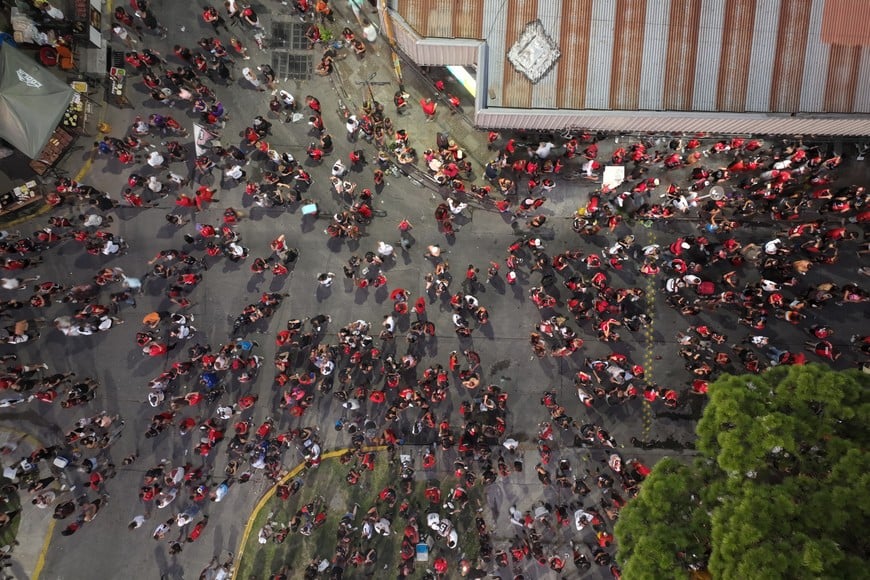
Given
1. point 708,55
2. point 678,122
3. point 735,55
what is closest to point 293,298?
point 678,122

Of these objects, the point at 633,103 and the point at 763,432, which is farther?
the point at 633,103

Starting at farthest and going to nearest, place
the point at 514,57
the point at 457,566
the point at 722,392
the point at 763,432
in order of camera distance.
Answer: the point at 457,566, the point at 514,57, the point at 722,392, the point at 763,432

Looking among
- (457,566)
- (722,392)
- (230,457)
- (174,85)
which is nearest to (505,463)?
(457,566)

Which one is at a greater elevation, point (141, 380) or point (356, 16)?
point (356, 16)

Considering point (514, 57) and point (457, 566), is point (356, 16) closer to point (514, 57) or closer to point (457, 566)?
point (514, 57)

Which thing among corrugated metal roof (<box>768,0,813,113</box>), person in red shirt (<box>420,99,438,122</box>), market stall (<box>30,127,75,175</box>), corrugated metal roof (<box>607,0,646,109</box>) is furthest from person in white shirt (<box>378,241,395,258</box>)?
corrugated metal roof (<box>768,0,813,113</box>)

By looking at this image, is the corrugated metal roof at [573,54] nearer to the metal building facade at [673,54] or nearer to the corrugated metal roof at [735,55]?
the metal building facade at [673,54]
